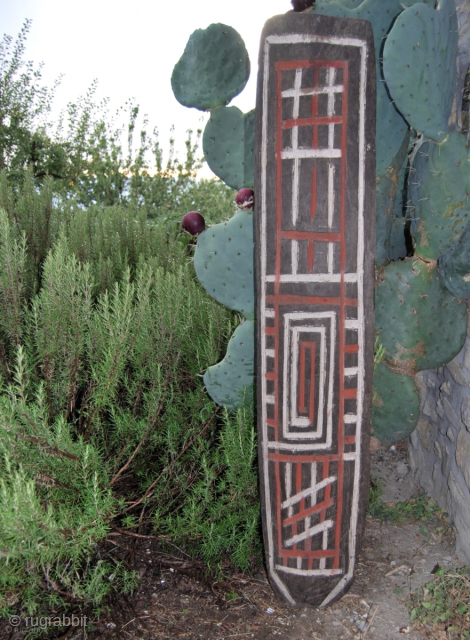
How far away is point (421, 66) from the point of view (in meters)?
1.90

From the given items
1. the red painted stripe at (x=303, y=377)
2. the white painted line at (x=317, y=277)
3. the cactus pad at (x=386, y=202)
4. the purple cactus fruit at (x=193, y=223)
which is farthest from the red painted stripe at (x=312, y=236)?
the purple cactus fruit at (x=193, y=223)

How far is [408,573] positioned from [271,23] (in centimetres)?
219

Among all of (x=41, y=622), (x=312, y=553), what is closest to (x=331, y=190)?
(x=312, y=553)

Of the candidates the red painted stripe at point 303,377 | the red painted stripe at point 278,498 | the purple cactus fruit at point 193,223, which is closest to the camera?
the red painted stripe at point 303,377

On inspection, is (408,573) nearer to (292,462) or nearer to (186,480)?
(292,462)

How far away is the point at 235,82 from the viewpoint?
7.34 ft

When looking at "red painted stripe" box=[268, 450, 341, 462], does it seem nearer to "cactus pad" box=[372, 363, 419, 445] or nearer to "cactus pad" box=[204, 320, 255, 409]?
"cactus pad" box=[204, 320, 255, 409]

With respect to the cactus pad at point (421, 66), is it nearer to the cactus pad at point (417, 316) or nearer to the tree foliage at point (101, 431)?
the cactus pad at point (417, 316)

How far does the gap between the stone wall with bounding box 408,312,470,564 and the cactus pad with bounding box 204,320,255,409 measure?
96 centimetres

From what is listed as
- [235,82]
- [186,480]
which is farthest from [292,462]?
[235,82]

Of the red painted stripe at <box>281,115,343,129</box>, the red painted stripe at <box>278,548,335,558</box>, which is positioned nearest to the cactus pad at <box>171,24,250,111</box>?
the red painted stripe at <box>281,115,343,129</box>

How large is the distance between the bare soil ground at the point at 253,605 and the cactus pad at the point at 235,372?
70cm

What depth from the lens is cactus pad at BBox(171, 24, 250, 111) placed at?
2.18m

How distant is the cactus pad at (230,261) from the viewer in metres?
2.13
